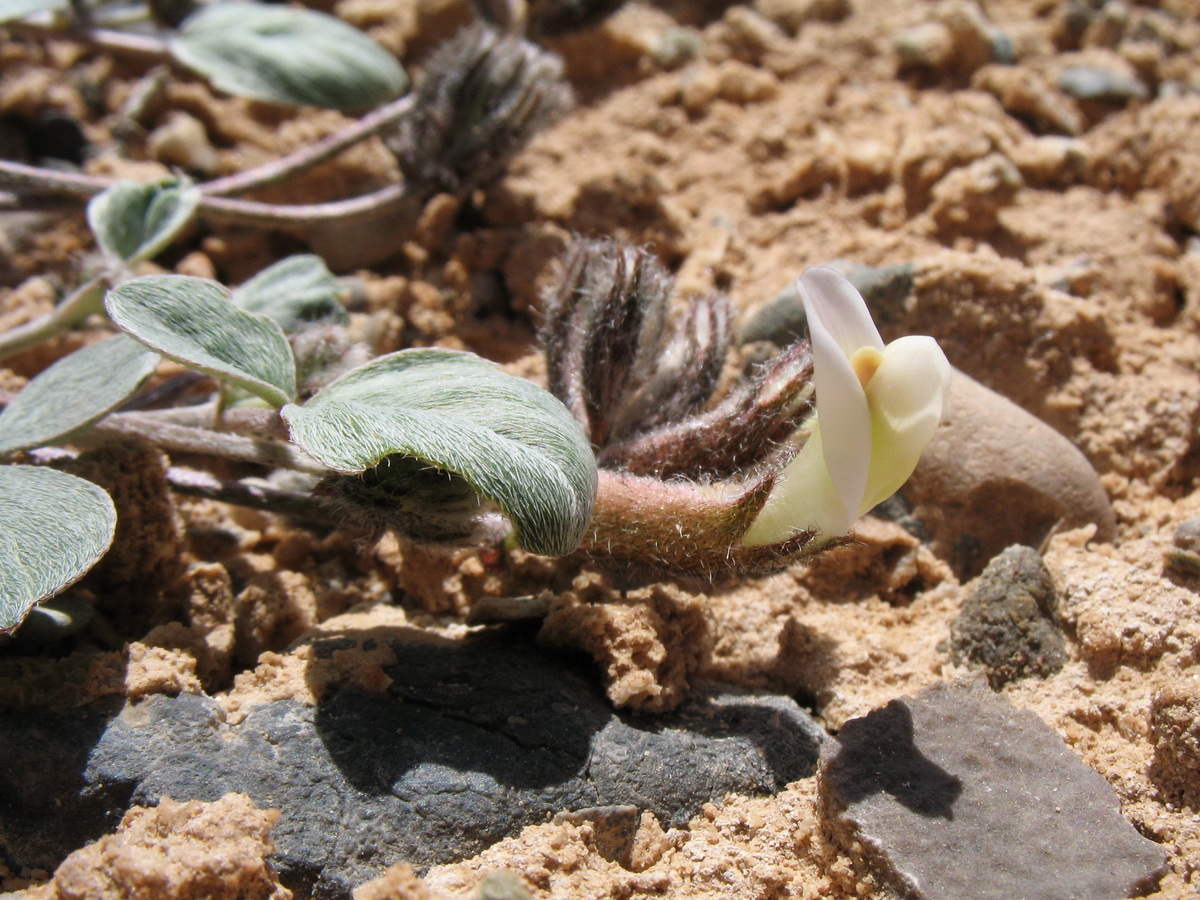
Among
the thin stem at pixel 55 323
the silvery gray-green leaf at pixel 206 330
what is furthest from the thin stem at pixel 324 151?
the silvery gray-green leaf at pixel 206 330

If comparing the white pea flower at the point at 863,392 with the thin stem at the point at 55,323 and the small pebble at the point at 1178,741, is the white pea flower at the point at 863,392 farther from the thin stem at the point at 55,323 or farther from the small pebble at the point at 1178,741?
the thin stem at the point at 55,323

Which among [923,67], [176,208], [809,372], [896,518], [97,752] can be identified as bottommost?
[97,752]

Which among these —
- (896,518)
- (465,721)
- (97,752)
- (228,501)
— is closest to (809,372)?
(896,518)

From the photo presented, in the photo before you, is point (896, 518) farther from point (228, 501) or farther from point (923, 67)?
point (923, 67)

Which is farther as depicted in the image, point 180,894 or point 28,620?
point 28,620

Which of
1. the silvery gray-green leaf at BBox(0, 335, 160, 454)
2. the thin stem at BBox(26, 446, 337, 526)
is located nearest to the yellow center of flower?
the thin stem at BBox(26, 446, 337, 526)

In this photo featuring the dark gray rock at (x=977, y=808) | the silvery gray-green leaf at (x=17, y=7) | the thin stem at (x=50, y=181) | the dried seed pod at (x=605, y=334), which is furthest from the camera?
the thin stem at (x=50, y=181)

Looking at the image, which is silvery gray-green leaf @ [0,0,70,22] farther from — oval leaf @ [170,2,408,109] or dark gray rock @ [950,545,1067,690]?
dark gray rock @ [950,545,1067,690]
